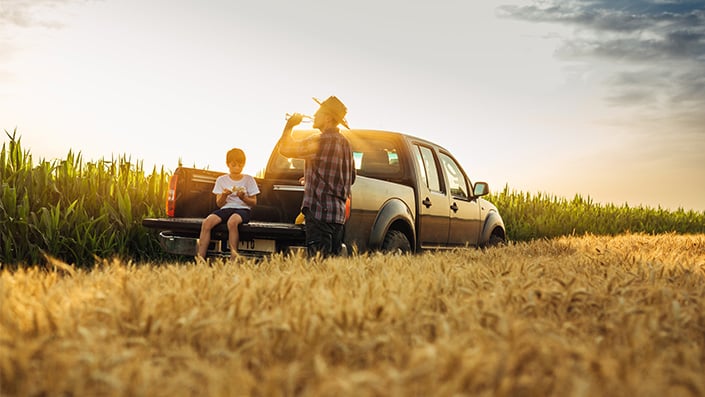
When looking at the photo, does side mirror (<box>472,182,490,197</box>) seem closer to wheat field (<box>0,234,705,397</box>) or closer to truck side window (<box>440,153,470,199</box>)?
truck side window (<box>440,153,470,199</box>)

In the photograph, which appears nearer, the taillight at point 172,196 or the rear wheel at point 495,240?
the taillight at point 172,196

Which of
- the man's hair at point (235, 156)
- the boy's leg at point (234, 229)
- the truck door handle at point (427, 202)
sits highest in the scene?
the man's hair at point (235, 156)

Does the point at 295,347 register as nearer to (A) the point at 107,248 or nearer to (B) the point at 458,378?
(B) the point at 458,378

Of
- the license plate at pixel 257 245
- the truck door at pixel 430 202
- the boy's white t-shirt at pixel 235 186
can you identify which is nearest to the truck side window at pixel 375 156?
the truck door at pixel 430 202

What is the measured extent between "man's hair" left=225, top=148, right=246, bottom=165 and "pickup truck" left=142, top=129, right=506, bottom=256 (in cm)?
40

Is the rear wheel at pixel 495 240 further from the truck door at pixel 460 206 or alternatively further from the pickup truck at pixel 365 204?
the pickup truck at pixel 365 204

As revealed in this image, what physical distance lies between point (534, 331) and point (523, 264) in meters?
2.42

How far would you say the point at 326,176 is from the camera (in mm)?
7004

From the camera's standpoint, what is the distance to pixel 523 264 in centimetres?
583

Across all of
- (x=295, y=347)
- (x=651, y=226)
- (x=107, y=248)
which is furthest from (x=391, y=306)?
(x=651, y=226)

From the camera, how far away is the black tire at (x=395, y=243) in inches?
313

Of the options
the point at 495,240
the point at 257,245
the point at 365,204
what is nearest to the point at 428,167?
the point at 365,204

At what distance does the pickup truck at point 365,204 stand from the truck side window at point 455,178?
0.02 metres

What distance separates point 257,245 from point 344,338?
173 inches
